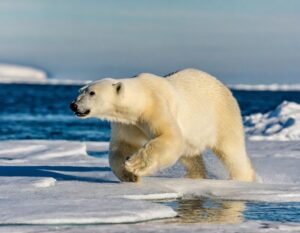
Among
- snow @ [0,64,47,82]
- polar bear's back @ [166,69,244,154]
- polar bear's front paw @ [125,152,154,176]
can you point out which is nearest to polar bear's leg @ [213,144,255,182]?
polar bear's back @ [166,69,244,154]

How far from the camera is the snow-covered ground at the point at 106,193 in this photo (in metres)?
4.40

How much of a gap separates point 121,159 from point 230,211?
1.16 meters

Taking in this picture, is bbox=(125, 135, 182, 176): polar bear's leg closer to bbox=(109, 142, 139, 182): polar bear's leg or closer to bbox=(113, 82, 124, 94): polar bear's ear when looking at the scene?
bbox=(109, 142, 139, 182): polar bear's leg

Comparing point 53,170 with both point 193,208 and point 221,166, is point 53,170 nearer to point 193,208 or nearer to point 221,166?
point 221,166

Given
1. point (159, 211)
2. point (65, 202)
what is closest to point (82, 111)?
point (65, 202)

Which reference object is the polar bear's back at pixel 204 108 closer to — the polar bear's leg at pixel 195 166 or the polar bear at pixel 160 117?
the polar bear at pixel 160 117

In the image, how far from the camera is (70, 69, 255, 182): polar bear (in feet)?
18.4

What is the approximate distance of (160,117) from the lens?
224 inches

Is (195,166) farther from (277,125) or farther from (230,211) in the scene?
(277,125)

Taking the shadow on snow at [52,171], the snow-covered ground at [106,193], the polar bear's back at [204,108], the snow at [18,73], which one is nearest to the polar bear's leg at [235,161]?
the polar bear's back at [204,108]

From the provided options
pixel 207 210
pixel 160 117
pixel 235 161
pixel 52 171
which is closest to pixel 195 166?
pixel 235 161

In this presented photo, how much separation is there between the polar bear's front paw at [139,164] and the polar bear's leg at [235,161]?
4.63 feet

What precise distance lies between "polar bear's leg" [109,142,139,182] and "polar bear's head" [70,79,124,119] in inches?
12.7

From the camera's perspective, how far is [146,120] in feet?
18.7
